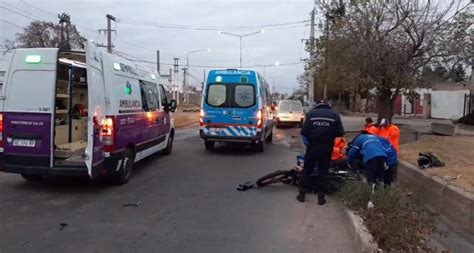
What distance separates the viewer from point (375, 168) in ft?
25.4

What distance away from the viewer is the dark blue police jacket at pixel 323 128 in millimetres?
7738

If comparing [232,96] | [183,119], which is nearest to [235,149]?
[232,96]

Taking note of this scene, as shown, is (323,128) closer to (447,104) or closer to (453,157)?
(453,157)

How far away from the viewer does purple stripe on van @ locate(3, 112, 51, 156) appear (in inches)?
312

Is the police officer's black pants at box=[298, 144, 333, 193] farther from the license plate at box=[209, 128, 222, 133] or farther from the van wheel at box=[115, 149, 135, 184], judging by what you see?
the license plate at box=[209, 128, 222, 133]

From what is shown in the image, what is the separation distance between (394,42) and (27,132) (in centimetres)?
1312

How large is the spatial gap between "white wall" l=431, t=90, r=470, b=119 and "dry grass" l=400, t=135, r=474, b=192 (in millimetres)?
23317

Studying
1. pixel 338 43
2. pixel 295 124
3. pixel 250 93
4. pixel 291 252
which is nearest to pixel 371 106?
pixel 295 124

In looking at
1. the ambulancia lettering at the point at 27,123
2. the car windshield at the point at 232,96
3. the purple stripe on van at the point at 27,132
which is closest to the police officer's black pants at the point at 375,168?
the purple stripe on van at the point at 27,132

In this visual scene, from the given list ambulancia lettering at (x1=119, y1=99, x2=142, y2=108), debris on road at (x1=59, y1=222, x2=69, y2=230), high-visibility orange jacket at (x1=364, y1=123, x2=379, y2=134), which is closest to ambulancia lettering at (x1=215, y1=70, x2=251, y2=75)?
ambulancia lettering at (x1=119, y1=99, x2=142, y2=108)

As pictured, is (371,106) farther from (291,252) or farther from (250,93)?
(291,252)

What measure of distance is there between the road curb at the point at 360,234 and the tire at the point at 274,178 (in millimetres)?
2586

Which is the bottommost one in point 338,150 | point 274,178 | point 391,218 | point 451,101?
point 274,178

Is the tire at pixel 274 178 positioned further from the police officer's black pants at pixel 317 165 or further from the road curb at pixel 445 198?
the road curb at pixel 445 198
